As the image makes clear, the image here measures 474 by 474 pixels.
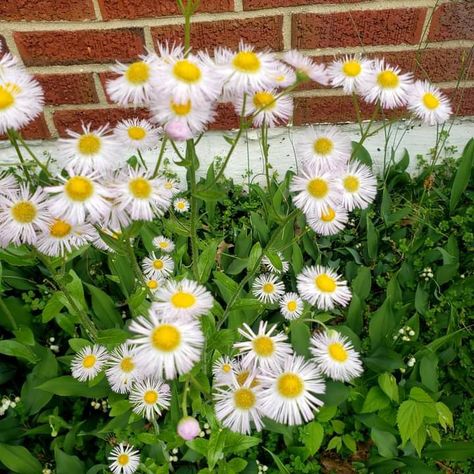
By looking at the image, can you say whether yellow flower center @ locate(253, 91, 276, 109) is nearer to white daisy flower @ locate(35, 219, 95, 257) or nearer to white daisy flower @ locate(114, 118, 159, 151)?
white daisy flower @ locate(114, 118, 159, 151)

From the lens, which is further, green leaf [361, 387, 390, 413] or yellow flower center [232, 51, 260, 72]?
green leaf [361, 387, 390, 413]

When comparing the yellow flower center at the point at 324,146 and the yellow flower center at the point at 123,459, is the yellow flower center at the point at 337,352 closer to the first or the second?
the yellow flower center at the point at 324,146

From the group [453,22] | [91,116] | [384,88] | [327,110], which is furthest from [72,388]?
[453,22]

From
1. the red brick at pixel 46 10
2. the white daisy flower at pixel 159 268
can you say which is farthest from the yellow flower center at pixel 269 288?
the red brick at pixel 46 10

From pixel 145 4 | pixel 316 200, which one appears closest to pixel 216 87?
pixel 316 200

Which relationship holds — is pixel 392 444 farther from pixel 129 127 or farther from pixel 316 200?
pixel 129 127

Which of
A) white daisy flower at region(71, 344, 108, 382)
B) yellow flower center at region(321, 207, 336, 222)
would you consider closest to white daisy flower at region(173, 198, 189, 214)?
white daisy flower at region(71, 344, 108, 382)
